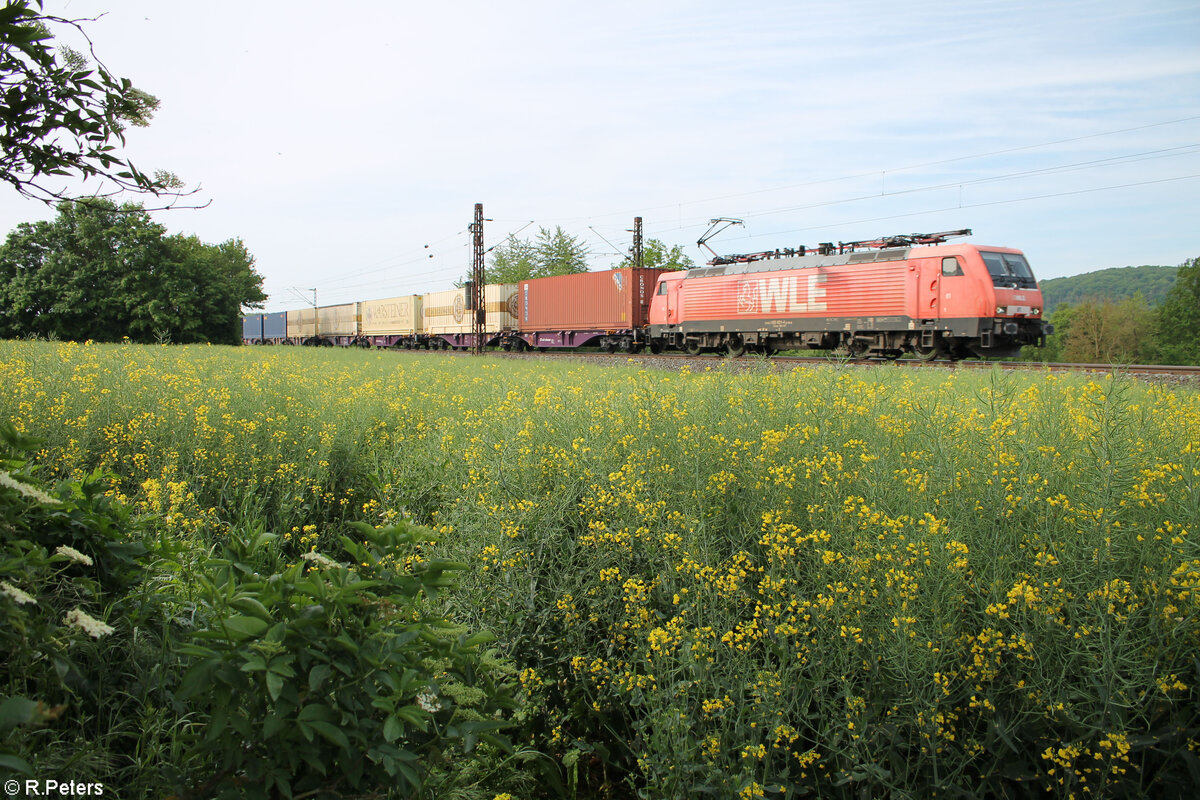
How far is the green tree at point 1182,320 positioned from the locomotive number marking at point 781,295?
5317cm

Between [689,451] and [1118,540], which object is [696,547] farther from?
[1118,540]

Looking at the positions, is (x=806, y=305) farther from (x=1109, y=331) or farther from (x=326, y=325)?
(x=1109, y=331)

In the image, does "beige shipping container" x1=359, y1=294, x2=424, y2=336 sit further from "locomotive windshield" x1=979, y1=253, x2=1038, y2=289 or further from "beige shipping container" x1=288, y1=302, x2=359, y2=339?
"locomotive windshield" x1=979, y1=253, x2=1038, y2=289

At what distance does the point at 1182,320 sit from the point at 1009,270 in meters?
55.8

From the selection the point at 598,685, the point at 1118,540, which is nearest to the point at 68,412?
the point at 598,685

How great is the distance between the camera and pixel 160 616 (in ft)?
9.22

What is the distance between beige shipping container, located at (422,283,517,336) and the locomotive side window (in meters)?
20.5

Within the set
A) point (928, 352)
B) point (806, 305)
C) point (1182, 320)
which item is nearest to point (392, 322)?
point (806, 305)

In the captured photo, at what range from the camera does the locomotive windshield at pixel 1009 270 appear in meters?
15.4

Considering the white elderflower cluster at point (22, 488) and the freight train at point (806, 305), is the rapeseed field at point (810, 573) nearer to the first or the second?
the white elderflower cluster at point (22, 488)

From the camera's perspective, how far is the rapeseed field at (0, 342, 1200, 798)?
2.40 meters

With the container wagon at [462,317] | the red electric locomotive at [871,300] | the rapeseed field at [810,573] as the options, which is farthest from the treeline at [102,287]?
the rapeseed field at [810,573]

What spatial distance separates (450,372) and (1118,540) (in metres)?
10.2

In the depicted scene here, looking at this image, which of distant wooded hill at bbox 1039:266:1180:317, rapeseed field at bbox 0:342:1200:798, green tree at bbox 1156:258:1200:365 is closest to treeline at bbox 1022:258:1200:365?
green tree at bbox 1156:258:1200:365
